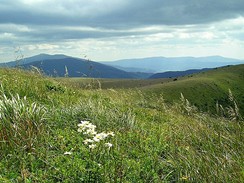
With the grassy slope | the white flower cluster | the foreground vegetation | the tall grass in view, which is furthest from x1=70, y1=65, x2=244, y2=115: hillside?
the white flower cluster

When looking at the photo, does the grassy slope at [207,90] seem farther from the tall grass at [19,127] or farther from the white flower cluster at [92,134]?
the white flower cluster at [92,134]

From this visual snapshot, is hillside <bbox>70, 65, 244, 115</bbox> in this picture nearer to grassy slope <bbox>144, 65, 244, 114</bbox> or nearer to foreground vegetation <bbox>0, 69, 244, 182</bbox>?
grassy slope <bbox>144, 65, 244, 114</bbox>

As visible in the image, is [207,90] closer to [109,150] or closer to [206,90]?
[206,90]

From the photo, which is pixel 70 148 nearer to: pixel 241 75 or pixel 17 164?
pixel 17 164

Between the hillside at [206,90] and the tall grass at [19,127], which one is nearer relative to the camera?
the tall grass at [19,127]

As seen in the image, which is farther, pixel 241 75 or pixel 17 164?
pixel 241 75

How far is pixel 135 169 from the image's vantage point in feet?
20.8

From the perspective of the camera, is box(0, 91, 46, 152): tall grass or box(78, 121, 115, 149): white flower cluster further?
box(0, 91, 46, 152): tall grass

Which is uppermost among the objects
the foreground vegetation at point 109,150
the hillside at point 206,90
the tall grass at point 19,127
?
the tall grass at point 19,127

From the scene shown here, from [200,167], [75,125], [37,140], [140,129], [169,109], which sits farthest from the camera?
[169,109]

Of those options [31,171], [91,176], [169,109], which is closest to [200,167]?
[91,176]

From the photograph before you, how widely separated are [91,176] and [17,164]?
152cm

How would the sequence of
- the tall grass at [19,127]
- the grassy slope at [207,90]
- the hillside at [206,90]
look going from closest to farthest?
the tall grass at [19,127], the hillside at [206,90], the grassy slope at [207,90]

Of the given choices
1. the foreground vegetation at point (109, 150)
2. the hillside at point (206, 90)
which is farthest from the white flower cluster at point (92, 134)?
the hillside at point (206, 90)
